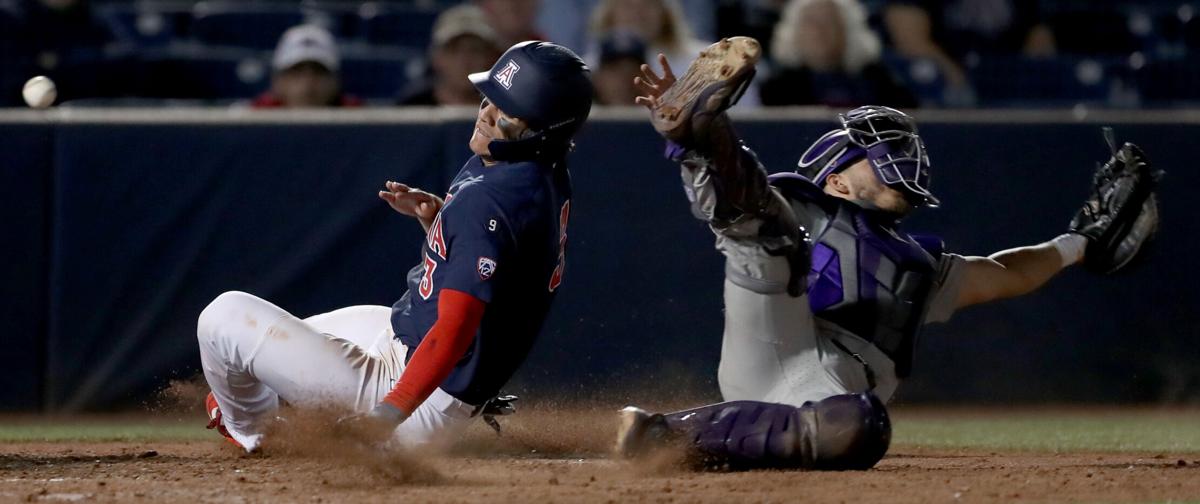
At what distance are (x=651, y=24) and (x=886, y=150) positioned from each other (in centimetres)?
384

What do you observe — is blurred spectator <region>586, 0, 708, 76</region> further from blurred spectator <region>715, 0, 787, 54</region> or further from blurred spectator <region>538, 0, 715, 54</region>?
blurred spectator <region>715, 0, 787, 54</region>

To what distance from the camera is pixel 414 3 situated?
32.4 feet

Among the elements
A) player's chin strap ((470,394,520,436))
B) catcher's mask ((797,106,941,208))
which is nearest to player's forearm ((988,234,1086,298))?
catcher's mask ((797,106,941,208))

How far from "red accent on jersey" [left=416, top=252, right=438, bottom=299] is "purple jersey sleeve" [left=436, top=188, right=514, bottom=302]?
0.19 feet

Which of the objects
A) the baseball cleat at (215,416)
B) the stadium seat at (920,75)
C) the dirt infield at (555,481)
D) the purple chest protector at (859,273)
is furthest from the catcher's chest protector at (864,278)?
the stadium seat at (920,75)

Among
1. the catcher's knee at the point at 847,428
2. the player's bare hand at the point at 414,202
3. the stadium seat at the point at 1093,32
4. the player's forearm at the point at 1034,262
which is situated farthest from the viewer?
the stadium seat at the point at 1093,32

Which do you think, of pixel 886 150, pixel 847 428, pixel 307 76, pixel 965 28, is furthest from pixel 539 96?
pixel 965 28

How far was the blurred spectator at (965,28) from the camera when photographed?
30.1 feet

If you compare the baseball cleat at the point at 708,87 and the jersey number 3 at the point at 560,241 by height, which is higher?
the baseball cleat at the point at 708,87

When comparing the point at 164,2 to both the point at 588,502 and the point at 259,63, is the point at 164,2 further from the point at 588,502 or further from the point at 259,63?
the point at 588,502

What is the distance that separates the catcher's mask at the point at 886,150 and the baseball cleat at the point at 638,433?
35.9 inches

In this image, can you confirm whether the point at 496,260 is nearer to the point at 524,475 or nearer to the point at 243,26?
the point at 524,475

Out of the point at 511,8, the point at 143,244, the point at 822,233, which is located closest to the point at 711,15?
the point at 511,8

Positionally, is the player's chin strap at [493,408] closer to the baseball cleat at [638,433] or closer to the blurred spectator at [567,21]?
the baseball cleat at [638,433]
